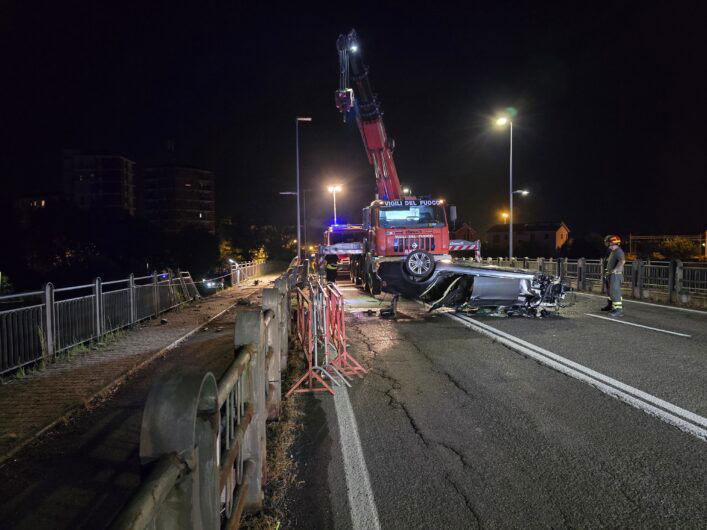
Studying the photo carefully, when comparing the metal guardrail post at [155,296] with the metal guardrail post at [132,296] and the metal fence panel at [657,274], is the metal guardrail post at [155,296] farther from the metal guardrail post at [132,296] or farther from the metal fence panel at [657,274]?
the metal fence panel at [657,274]

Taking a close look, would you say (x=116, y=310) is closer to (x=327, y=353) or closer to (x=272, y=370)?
(x=327, y=353)

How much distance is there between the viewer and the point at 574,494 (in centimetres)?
379

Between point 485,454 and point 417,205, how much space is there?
14.3 metres

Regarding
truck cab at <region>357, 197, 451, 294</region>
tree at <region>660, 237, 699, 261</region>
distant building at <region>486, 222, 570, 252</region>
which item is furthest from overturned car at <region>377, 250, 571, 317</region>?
distant building at <region>486, 222, 570, 252</region>

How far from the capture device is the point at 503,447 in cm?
469

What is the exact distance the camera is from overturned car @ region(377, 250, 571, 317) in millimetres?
12875

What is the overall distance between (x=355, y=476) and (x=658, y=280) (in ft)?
53.6

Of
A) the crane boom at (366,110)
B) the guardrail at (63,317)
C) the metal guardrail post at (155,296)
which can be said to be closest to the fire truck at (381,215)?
the crane boom at (366,110)

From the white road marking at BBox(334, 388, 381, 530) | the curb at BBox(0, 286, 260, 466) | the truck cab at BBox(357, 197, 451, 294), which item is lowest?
the curb at BBox(0, 286, 260, 466)

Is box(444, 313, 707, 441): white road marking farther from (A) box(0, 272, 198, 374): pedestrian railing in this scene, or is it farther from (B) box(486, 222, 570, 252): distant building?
(B) box(486, 222, 570, 252): distant building

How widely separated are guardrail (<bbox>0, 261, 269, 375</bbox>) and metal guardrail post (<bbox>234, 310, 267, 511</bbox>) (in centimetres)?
506

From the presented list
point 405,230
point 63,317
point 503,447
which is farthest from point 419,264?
point 503,447

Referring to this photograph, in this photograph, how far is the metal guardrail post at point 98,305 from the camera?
10.3 metres

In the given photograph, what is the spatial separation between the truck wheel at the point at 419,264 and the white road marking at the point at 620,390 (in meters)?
4.04
